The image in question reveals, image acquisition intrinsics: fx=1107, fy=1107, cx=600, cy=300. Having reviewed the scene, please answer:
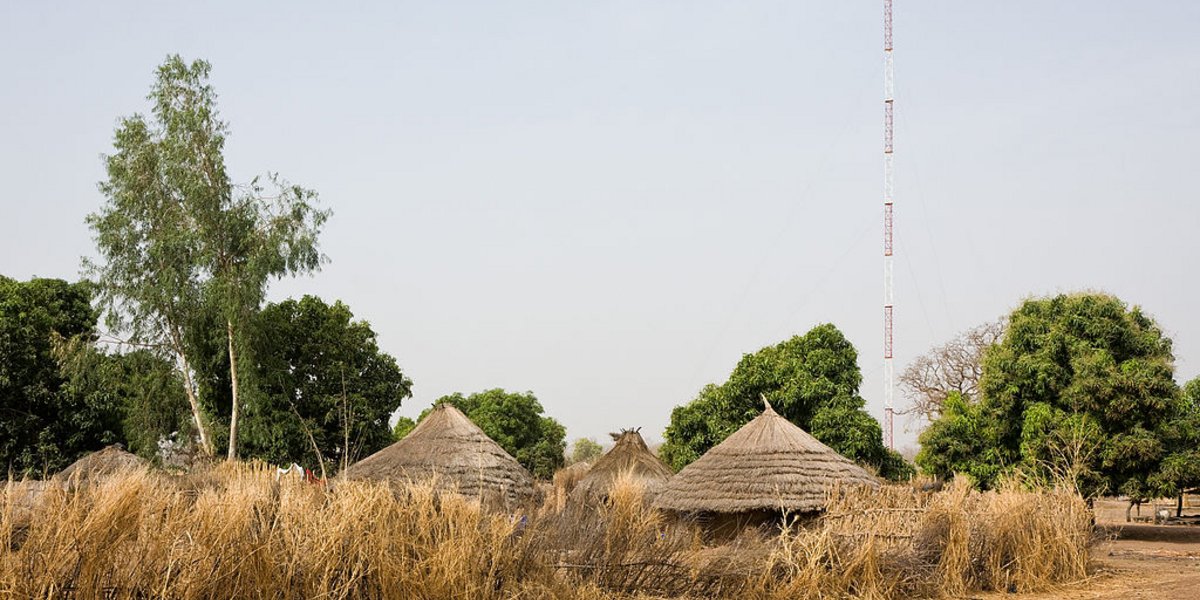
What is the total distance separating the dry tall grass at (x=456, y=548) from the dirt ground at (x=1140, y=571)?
1.31 feet

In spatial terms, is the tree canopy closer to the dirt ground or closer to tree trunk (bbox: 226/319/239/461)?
tree trunk (bbox: 226/319/239/461)

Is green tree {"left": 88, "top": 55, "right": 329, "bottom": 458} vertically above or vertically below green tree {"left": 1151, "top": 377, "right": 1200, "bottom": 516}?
above

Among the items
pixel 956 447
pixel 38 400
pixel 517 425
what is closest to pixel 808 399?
pixel 956 447

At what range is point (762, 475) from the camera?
50.5 feet

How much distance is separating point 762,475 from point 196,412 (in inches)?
645

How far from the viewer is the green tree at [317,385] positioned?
26641mm

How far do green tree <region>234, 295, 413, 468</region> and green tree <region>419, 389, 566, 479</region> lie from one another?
5.94 meters

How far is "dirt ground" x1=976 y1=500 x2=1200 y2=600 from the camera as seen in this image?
11031 mm

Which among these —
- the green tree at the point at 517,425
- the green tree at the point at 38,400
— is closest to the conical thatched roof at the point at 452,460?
the green tree at the point at 38,400

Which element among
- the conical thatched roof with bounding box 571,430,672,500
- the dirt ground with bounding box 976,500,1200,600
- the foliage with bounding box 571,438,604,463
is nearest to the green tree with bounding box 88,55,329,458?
the conical thatched roof with bounding box 571,430,672,500

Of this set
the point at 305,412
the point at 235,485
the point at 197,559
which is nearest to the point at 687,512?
the point at 235,485

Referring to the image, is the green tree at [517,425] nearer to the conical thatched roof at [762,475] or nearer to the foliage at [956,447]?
the foliage at [956,447]

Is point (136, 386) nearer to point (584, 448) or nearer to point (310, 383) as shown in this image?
point (310, 383)

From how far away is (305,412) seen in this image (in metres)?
28.1
